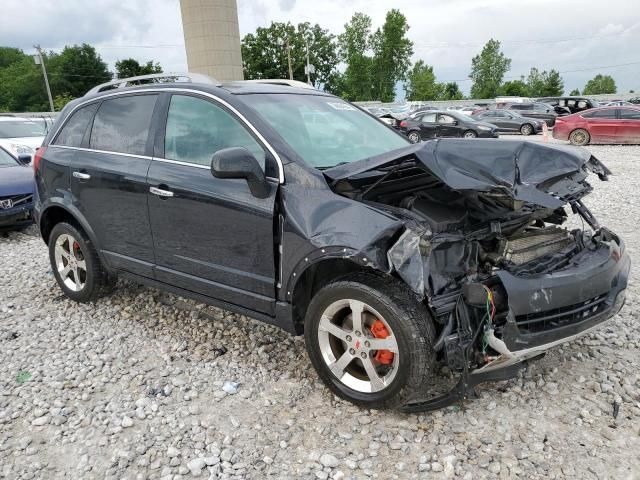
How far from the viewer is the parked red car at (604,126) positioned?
17.1 m

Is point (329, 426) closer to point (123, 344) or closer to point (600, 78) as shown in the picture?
point (123, 344)

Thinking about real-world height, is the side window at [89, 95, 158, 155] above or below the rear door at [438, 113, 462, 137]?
above

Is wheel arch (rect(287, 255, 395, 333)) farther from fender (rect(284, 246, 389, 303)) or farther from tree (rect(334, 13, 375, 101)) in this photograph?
tree (rect(334, 13, 375, 101))

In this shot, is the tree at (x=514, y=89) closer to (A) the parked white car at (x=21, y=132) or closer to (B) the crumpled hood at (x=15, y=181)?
(A) the parked white car at (x=21, y=132)

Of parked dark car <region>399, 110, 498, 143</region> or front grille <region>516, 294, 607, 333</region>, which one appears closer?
front grille <region>516, 294, 607, 333</region>

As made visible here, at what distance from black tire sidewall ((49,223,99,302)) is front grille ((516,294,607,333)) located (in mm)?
3507

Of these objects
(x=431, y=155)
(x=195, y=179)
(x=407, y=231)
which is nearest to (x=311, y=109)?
(x=195, y=179)

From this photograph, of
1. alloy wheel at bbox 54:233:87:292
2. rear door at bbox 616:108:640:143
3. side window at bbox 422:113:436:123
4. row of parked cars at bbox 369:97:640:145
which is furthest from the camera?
side window at bbox 422:113:436:123

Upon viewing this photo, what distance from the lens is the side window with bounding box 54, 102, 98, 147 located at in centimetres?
438

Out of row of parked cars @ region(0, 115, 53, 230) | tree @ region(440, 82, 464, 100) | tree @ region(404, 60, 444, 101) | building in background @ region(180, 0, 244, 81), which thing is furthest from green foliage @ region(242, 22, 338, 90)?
row of parked cars @ region(0, 115, 53, 230)

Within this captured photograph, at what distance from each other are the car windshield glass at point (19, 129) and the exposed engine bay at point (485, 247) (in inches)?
446

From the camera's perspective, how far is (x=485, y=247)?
306cm

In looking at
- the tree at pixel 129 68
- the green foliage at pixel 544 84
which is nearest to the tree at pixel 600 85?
the green foliage at pixel 544 84

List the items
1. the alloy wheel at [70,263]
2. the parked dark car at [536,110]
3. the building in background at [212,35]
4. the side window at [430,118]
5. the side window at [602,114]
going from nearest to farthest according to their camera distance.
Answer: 1. the alloy wheel at [70,263]
2. the side window at [602,114]
3. the side window at [430,118]
4. the building in background at [212,35]
5. the parked dark car at [536,110]
